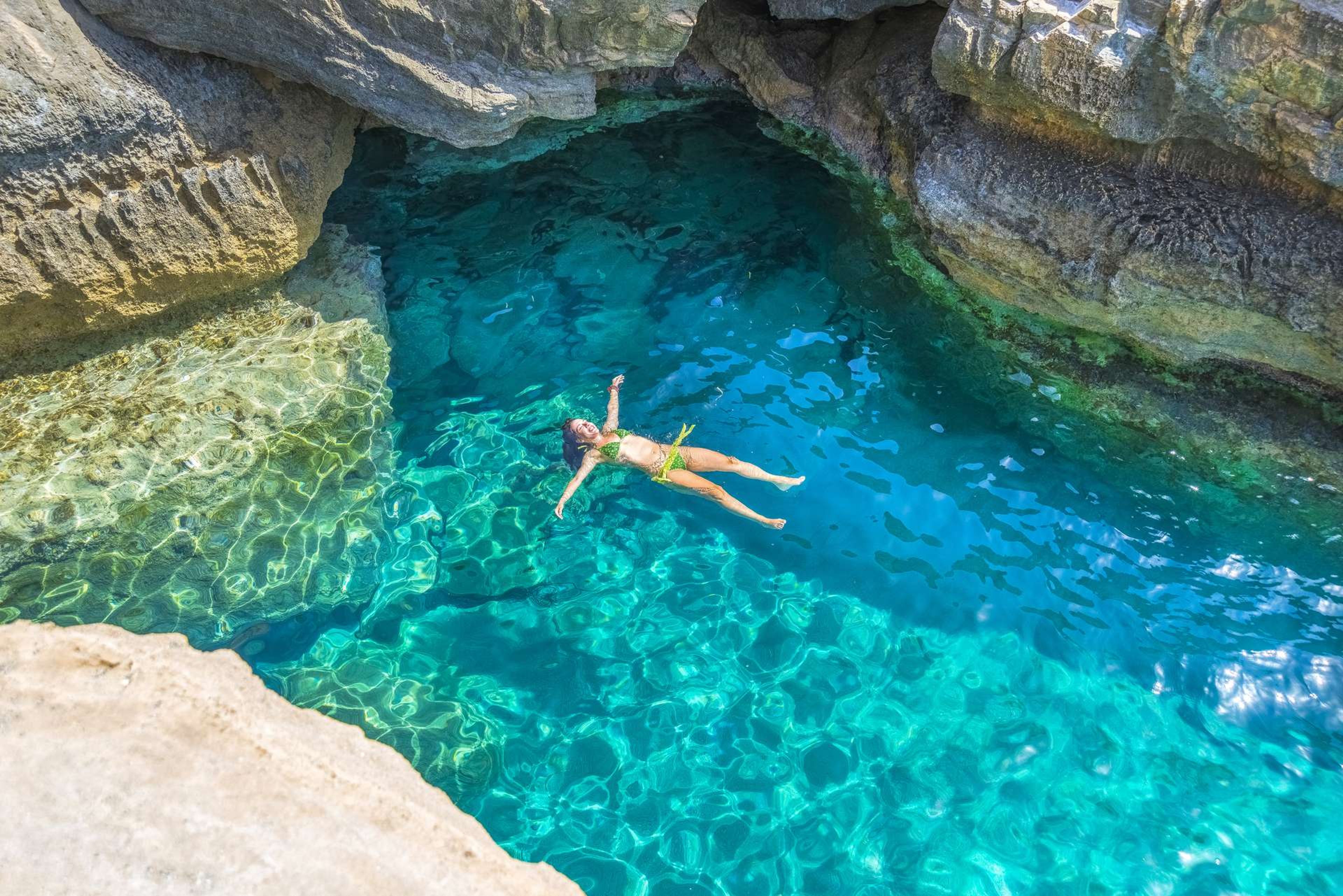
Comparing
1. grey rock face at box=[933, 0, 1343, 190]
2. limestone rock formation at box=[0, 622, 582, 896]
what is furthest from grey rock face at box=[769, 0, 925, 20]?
limestone rock formation at box=[0, 622, 582, 896]

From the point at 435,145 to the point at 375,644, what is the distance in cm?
528

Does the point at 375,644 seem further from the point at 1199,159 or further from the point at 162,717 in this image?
the point at 1199,159

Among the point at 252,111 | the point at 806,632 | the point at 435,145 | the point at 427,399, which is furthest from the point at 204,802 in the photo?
the point at 435,145

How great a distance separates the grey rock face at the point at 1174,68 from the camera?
4707mm

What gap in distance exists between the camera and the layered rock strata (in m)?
5.26

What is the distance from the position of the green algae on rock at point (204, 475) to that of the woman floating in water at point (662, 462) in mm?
1352

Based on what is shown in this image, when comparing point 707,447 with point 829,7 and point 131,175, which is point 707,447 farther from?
point 131,175

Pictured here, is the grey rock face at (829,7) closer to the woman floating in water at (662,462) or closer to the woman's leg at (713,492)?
the woman floating in water at (662,462)

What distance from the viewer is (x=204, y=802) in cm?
311

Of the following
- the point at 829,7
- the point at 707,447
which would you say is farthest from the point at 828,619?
the point at 829,7

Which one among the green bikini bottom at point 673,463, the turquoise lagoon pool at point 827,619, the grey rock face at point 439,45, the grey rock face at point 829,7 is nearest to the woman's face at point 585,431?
Result: the turquoise lagoon pool at point 827,619

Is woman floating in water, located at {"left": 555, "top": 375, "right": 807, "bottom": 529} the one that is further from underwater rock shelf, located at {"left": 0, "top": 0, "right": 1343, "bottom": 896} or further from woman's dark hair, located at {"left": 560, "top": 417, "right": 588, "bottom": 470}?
underwater rock shelf, located at {"left": 0, "top": 0, "right": 1343, "bottom": 896}

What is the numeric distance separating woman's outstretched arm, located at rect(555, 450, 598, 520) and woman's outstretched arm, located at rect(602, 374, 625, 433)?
0.97 feet

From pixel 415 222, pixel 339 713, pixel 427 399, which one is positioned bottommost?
pixel 339 713
